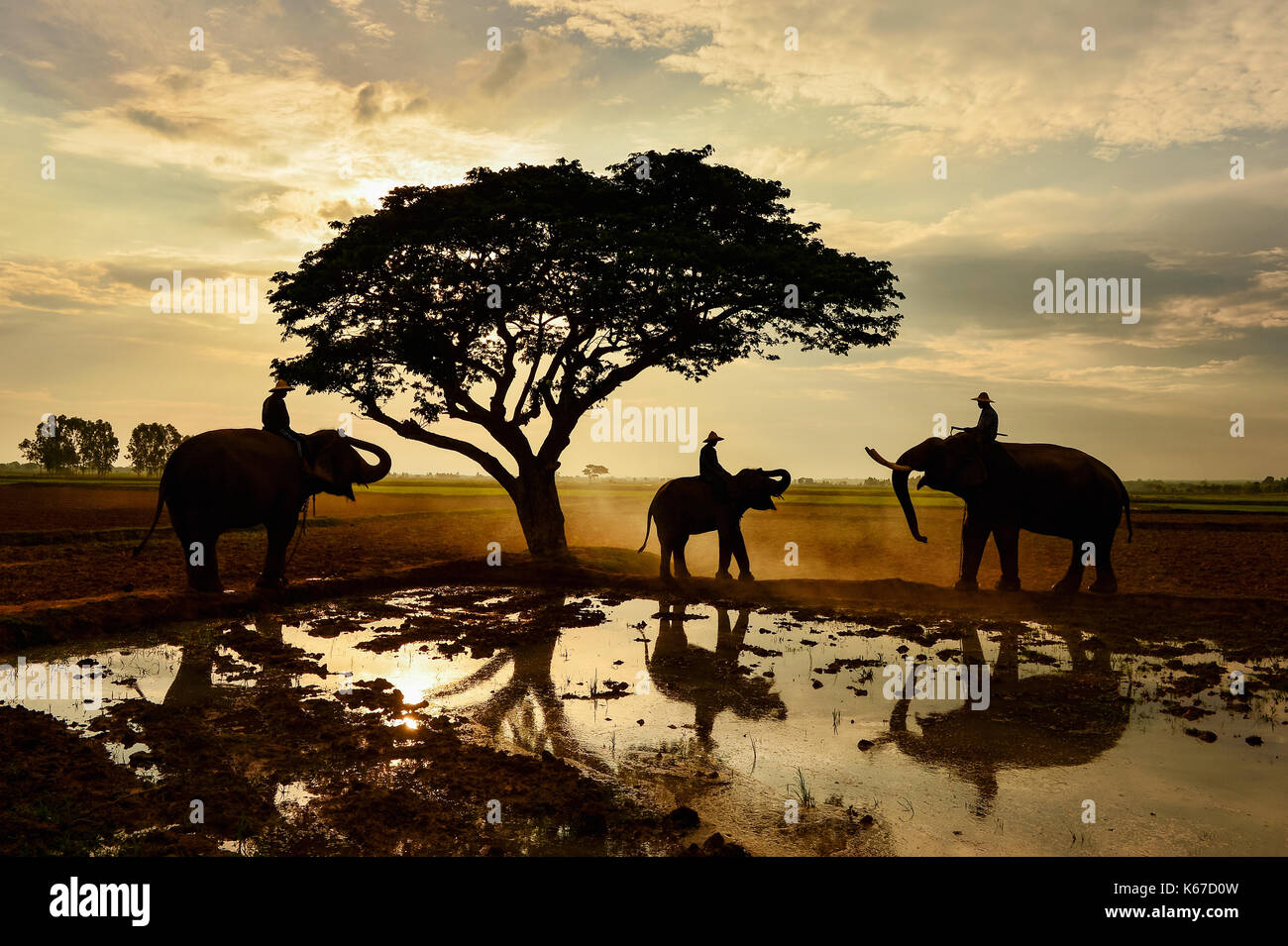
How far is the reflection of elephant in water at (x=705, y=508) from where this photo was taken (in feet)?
56.4

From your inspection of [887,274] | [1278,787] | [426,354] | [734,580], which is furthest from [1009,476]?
[426,354]

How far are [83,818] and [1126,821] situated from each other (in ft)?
23.7

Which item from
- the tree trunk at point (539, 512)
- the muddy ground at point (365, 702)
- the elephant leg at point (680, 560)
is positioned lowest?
the muddy ground at point (365, 702)

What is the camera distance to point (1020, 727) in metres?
7.58

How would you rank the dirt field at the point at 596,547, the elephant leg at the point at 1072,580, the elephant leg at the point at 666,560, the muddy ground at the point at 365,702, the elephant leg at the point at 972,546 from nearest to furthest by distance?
the muddy ground at the point at 365,702
the elephant leg at the point at 1072,580
the elephant leg at the point at 972,546
the elephant leg at the point at 666,560
the dirt field at the point at 596,547

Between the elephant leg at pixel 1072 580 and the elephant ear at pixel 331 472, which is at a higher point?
the elephant ear at pixel 331 472

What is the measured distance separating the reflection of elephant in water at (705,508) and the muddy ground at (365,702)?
106cm

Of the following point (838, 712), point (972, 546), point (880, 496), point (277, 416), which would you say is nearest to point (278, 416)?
point (277, 416)

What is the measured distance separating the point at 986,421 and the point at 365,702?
42.0 ft

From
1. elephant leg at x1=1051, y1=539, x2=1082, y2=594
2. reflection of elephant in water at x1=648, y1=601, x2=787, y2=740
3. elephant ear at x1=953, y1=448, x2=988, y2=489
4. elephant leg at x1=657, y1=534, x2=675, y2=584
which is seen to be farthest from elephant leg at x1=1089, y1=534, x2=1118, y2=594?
elephant leg at x1=657, y1=534, x2=675, y2=584

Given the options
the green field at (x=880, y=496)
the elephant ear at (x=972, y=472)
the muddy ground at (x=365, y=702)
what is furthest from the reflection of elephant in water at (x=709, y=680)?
the green field at (x=880, y=496)

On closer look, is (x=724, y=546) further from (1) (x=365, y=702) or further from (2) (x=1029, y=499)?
(1) (x=365, y=702)

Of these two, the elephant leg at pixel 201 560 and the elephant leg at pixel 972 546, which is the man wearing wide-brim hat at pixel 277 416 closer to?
the elephant leg at pixel 201 560
